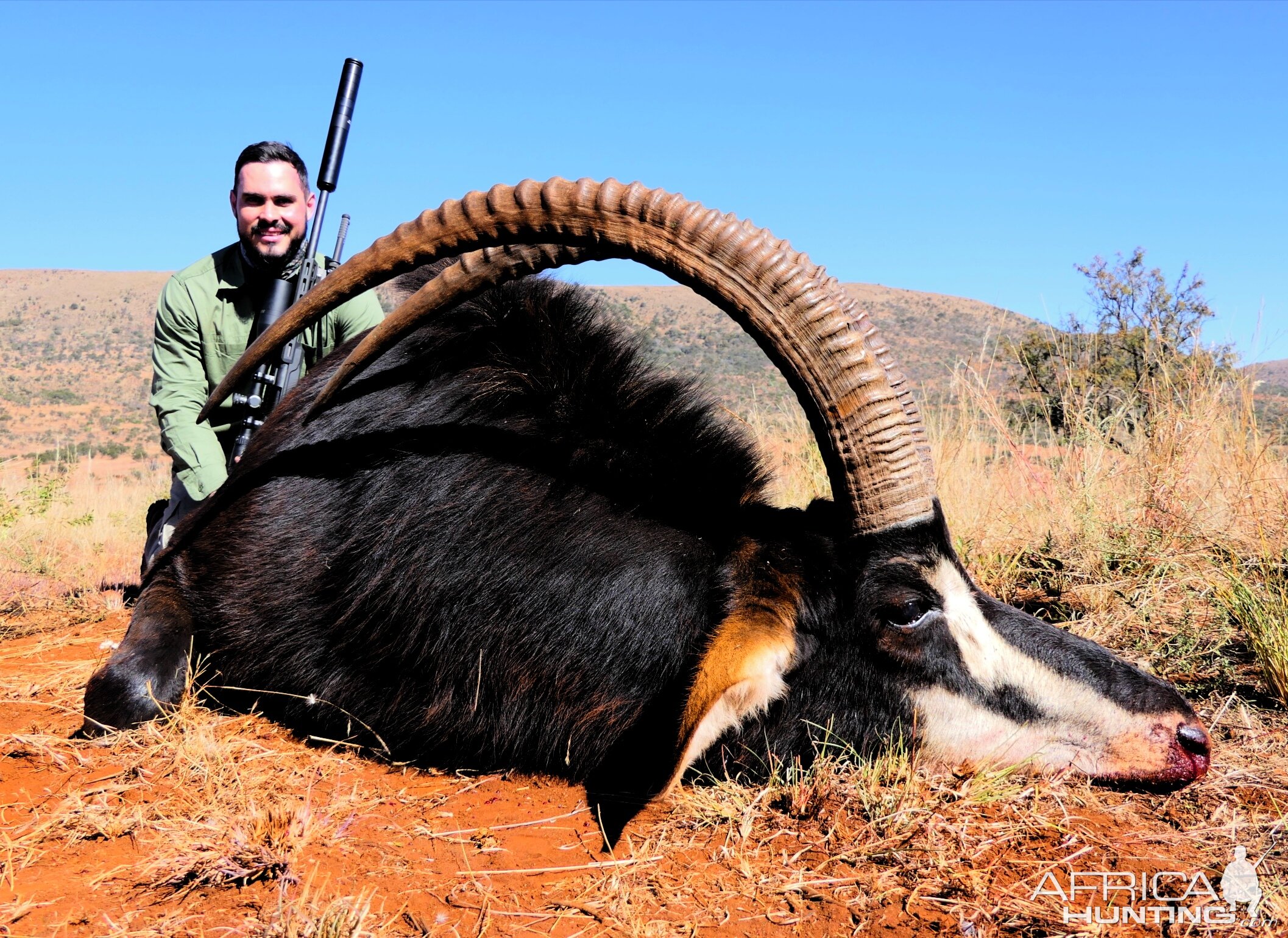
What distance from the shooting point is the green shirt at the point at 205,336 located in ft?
15.6

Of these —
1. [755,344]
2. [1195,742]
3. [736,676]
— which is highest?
[755,344]

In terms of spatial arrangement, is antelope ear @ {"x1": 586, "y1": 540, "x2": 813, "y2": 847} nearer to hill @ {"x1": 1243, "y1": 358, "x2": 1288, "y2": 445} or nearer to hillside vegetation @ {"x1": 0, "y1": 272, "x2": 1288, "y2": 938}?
hillside vegetation @ {"x1": 0, "y1": 272, "x2": 1288, "y2": 938}

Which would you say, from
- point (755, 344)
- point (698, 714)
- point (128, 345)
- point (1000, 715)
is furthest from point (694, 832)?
point (128, 345)

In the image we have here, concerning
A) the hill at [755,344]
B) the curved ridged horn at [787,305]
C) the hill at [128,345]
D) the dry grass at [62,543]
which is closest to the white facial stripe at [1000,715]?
the curved ridged horn at [787,305]

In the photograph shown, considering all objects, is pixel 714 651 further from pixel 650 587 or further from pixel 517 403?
pixel 517 403

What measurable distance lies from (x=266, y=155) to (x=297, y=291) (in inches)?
32.1

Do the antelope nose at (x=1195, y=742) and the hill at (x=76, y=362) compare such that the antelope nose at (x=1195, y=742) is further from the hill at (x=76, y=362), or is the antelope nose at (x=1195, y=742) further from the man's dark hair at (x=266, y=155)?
the hill at (x=76, y=362)

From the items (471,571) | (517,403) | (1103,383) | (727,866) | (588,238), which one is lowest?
(727,866)

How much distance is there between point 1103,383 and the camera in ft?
28.3

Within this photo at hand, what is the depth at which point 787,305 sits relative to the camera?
109 inches

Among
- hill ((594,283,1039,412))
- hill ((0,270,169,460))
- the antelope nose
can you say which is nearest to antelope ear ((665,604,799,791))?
the antelope nose

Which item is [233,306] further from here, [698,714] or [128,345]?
[128,345]

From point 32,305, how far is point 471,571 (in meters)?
74.2

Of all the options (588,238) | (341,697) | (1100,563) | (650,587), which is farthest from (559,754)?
(1100,563)
